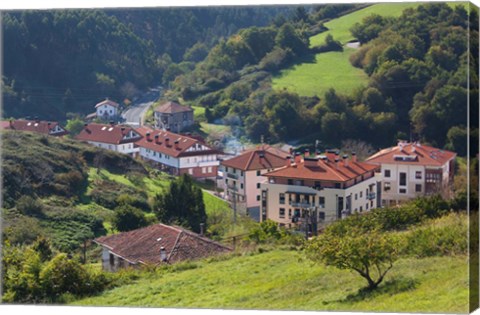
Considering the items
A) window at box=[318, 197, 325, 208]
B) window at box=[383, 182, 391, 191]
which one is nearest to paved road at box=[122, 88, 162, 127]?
window at box=[318, 197, 325, 208]

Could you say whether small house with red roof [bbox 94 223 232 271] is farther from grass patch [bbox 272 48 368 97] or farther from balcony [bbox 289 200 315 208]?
grass patch [bbox 272 48 368 97]

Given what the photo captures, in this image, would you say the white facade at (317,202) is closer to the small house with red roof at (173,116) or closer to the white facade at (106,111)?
the small house with red roof at (173,116)

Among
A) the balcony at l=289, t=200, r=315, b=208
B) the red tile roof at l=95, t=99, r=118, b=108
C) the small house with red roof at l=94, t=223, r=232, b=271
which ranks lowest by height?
the small house with red roof at l=94, t=223, r=232, b=271

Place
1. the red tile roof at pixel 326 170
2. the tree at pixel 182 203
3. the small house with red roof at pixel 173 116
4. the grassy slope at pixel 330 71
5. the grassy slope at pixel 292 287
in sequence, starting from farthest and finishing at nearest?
the small house with red roof at pixel 173 116 < the tree at pixel 182 203 < the grassy slope at pixel 330 71 < the red tile roof at pixel 326 170 < the grassy slope at pixel 292 287

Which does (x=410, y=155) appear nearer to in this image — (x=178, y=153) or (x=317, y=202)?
(x=317, y=202)

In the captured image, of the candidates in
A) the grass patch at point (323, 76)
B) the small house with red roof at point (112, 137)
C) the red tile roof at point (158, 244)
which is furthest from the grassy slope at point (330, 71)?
the red tile roof at point (158, 244)
